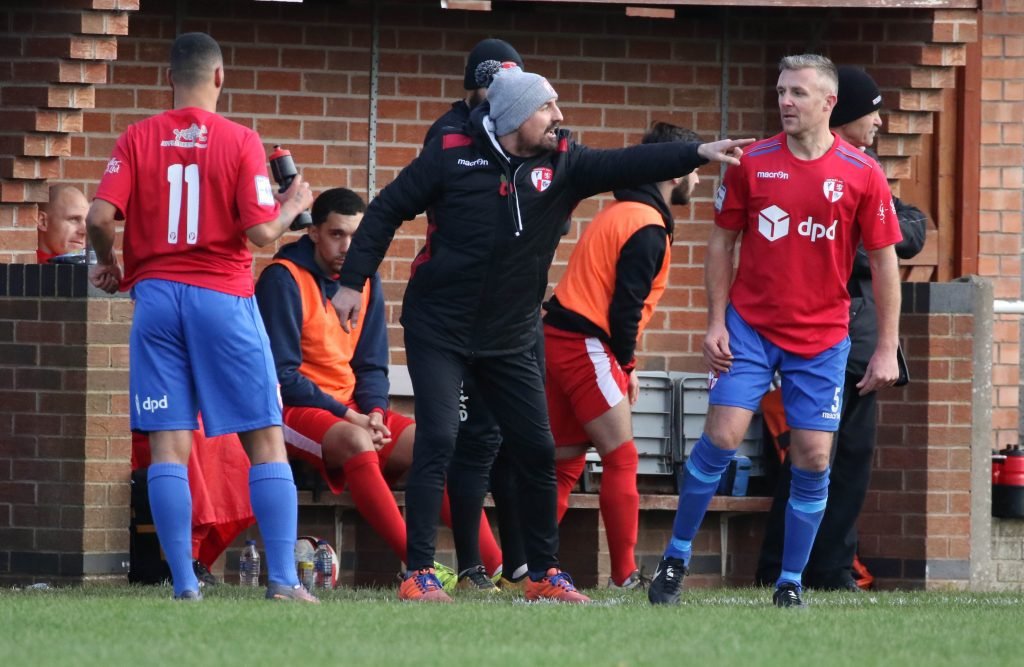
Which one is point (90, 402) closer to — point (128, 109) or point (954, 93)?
point (128, 109)

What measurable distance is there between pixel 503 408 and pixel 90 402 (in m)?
2.31

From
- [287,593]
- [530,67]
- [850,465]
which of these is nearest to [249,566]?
[287,593]

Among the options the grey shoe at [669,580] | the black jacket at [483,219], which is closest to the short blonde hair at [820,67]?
the black jacket at [483,219]

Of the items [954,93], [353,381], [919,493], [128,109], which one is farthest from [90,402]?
[954,93]

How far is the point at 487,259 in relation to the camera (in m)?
7.95

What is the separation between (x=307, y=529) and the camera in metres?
10.5

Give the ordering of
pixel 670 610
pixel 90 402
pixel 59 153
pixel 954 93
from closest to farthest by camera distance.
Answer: pixel 670 610 → pixel 90 402 → pixel 59 153 → pixel 954 93

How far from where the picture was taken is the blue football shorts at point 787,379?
7816 mm

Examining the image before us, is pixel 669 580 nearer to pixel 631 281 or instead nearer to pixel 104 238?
pixel 631 281

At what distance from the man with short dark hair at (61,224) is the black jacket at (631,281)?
2508 millimetres

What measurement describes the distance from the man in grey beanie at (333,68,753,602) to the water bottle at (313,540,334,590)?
4.98 feet

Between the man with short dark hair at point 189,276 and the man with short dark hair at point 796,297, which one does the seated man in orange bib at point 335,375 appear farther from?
the man with short dark hair at point 189,276

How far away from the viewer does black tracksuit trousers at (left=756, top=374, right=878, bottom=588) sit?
9.91 m

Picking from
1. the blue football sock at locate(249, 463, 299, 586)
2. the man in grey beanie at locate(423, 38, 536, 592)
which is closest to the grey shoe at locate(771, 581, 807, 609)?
the man in grey beanie at locate(423, 38, 536, 592)
